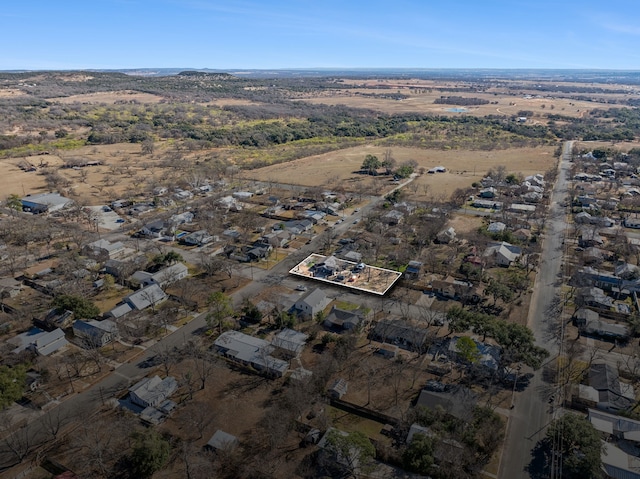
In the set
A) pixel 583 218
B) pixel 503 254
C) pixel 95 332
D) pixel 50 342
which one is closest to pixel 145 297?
pixel 95 332

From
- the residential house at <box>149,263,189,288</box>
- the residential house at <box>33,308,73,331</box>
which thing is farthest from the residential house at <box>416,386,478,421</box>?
the residential house at <box>33,308,73,331</box>

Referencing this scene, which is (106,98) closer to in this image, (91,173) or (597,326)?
(91,173)

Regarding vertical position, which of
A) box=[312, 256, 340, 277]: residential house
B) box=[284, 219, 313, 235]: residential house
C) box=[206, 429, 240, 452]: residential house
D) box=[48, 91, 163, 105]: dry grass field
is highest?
box=[48, 91, 163, 105]: dry grass field

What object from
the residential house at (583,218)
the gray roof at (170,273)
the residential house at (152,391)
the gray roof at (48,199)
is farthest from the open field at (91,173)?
the residential house at (583,218)

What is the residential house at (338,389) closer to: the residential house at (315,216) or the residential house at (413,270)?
the residential house at (413,270)

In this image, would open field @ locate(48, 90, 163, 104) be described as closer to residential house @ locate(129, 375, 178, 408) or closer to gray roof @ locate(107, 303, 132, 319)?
gray roof @ locate(107, 303, 132, 319)

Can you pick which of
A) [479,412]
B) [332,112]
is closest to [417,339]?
[479,412]

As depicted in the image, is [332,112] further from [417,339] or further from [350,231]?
[417,339]
